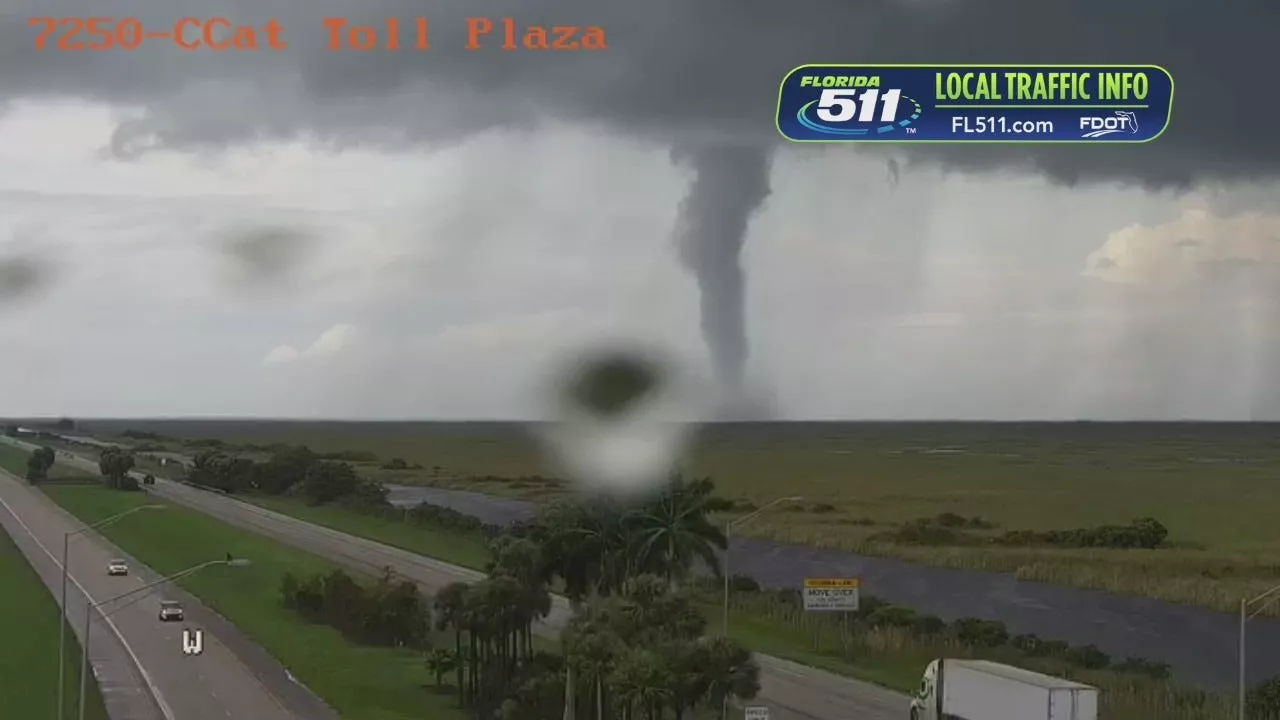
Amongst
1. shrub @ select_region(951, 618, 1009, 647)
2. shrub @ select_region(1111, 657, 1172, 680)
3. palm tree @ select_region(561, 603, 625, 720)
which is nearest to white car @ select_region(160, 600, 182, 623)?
palm tree @ select_region(561, 603, 625, 720)

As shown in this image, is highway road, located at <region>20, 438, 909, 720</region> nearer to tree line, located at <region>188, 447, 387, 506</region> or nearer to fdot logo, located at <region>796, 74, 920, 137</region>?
tree line, located at <region>188, 447, 387, 506</region>

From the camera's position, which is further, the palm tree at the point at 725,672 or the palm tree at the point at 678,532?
the palm tree at the point at 678,532

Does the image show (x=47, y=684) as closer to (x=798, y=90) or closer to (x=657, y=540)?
(x=657, y=540)

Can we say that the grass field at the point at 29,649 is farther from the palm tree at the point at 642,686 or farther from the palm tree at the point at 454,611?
the palm tree at the point at 642,686

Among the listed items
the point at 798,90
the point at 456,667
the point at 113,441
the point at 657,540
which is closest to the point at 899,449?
the point at 657,540

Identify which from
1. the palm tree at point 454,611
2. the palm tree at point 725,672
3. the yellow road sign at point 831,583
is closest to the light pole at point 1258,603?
the yellow road sign at point 831,583

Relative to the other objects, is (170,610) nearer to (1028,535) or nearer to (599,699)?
(599,699)

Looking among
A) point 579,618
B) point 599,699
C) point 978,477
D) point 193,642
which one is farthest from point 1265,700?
point 193,642
